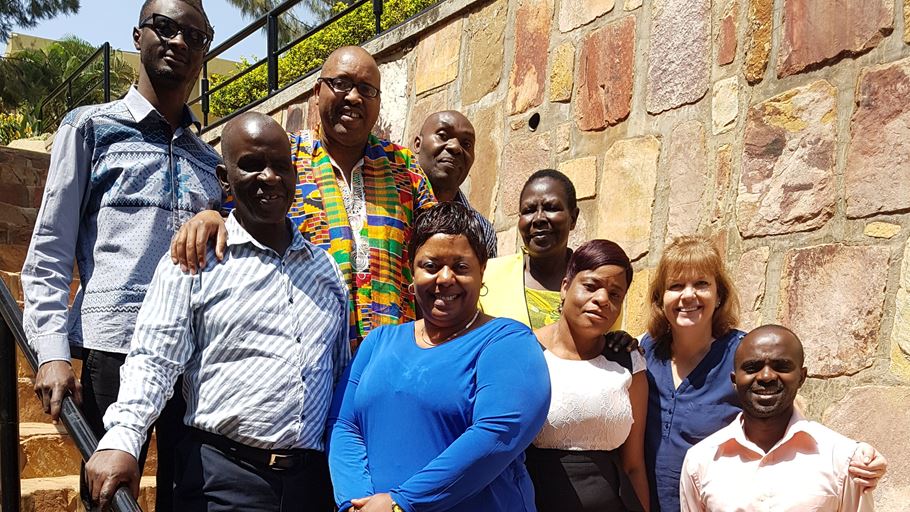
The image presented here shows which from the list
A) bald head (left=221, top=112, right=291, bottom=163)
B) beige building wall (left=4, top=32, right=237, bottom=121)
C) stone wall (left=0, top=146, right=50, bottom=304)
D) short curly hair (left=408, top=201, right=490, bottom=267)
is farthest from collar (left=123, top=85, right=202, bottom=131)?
beige building wall (left=4, top=32, right=237, bottom=121)

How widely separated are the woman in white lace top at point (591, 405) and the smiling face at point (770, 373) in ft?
1.11

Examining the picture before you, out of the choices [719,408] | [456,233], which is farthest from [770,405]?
[456,233]

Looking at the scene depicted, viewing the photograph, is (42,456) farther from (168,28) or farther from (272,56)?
(272,56)

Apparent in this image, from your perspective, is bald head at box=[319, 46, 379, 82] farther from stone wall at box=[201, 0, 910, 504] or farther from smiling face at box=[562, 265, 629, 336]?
stone wall at box=[201, 0, 910, 504]

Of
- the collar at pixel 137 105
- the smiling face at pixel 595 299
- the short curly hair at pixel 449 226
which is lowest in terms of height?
the smiling face at pixel 595 299

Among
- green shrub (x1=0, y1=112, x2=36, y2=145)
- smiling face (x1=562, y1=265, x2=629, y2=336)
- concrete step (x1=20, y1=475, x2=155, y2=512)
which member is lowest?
concrete step (x1=20, y1=475, x2=155, y2=512)

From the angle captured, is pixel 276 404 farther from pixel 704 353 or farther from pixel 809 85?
pixel 809 85

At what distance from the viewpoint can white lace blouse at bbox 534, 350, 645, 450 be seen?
260 centimetres

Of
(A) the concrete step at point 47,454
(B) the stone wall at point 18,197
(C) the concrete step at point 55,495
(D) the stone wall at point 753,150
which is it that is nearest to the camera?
(D) the stone wall at point 753,150

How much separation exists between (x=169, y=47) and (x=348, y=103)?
0.56m

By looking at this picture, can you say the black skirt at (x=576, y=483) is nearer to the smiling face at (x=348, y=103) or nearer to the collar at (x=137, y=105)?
the smiling face at (x=348, y=103)

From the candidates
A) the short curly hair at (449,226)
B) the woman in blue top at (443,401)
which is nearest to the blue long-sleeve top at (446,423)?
the woman in blue top at (443,401)

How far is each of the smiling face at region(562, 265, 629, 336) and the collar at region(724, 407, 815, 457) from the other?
0.45 metres

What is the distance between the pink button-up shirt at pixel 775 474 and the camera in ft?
7.79
